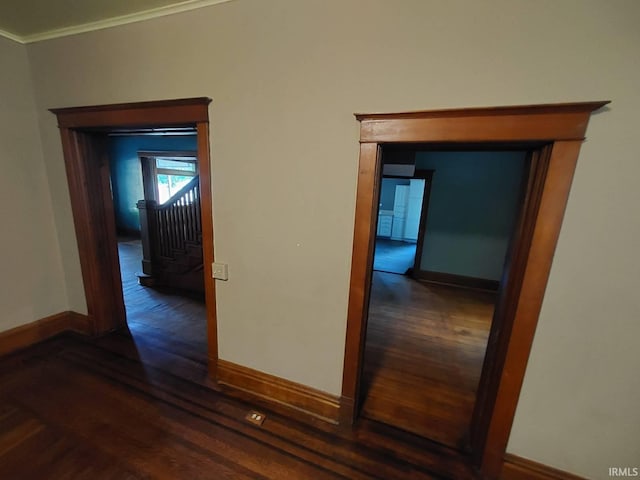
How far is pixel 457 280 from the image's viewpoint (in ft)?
15.5

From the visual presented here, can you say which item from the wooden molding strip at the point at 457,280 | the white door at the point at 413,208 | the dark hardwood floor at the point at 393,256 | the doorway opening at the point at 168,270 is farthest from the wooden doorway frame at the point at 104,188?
the white door at the point at 413,208

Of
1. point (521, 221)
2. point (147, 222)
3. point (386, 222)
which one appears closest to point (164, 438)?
A: point (521, 221)

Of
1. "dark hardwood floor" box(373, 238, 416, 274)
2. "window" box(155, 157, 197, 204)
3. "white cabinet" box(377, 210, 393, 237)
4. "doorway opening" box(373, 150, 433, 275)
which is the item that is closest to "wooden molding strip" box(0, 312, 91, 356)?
"dark hardwood floor" box(373, 238, 416, 274)

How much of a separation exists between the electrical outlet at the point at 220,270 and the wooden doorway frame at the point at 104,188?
43 mm

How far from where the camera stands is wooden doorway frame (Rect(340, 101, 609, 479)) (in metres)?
1.16

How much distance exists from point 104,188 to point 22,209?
63 cm

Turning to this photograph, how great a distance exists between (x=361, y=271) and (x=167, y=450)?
5.21 ft

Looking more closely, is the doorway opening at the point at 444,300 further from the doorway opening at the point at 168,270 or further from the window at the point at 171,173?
the window at the point at 171,173

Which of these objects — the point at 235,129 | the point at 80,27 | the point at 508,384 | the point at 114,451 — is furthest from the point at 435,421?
the point at 80,27

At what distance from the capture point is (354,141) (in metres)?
1.45

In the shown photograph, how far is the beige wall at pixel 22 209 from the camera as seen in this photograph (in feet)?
7.00

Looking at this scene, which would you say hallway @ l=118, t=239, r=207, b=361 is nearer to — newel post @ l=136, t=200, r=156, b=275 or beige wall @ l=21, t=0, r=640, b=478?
newel post @ l=136, t=200, r=156, b=275

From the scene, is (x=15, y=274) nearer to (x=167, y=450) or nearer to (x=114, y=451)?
(x=114, y=451)

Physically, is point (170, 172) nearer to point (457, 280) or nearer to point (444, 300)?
point (444, 300)
